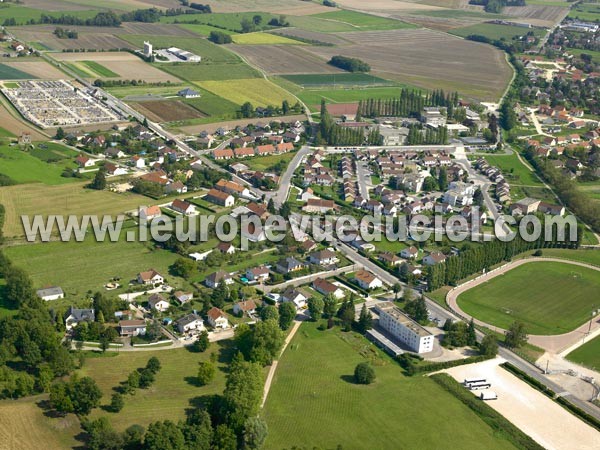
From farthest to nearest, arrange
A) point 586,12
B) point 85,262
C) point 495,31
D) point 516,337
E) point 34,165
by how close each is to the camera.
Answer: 1. point 586,12
2. point 495,31
3. point 34,165
4. point 85,262
5. point 516,337

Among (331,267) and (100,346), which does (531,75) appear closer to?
(331,267)

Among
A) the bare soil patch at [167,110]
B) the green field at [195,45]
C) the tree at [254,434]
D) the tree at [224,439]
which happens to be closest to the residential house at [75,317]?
the tree at [224,439]

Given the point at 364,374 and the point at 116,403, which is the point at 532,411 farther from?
the point at 116,403

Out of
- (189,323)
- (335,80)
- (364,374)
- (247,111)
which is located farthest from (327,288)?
(335,80)

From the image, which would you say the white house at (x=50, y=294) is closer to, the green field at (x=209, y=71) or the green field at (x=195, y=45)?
the green field at (x=209, y=71)

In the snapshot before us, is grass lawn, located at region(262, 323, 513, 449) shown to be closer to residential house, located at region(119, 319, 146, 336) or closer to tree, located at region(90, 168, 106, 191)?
residential house, located at region(119, 319, 146, 336)

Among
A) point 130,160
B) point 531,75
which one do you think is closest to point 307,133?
point 130,160
